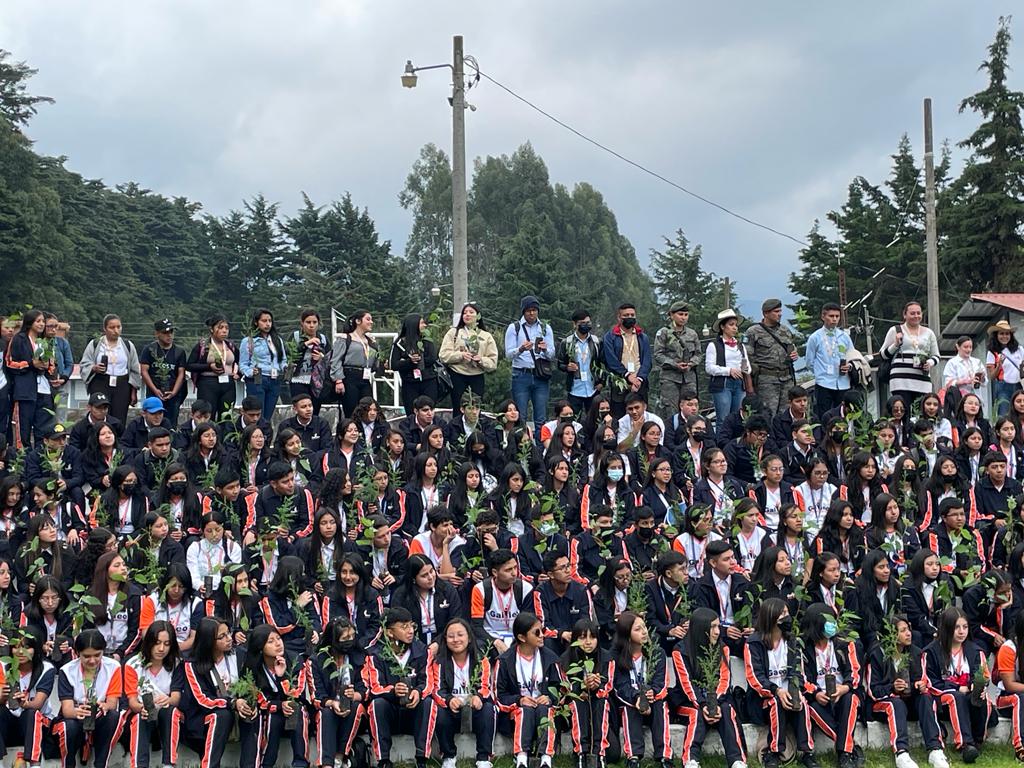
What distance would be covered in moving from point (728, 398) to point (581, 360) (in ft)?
5.71

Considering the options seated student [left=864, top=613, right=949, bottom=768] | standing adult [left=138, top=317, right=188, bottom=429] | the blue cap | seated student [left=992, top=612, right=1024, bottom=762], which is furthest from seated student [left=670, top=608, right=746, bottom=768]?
standing adult [left=138, top=317, right=188, bottom=429]

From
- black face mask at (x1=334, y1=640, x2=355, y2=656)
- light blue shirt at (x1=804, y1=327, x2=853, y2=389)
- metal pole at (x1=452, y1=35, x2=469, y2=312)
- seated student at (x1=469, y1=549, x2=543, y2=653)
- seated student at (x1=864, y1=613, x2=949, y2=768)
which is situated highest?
metal pole at (x1=452, y1=35, x2=469, y2=312)

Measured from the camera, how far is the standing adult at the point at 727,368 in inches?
560

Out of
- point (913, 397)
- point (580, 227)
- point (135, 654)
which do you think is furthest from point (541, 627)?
point (580, 227)

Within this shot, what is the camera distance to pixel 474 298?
4488cm

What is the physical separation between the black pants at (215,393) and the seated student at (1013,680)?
8.38 m

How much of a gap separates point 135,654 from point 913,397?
366 inches

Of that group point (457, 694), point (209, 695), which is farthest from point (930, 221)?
point (209, 695)

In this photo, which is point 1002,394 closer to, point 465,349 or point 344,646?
point 465,349

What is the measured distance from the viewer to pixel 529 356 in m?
14.6

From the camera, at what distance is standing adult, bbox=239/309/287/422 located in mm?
14180

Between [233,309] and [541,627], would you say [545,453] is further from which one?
[233,309]

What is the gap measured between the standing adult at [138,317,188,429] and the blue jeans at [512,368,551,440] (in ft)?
12.5

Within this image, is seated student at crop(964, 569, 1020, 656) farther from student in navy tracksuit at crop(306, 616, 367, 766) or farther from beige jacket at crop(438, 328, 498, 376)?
beige jacket at crop(438, 328, 498, 376)
